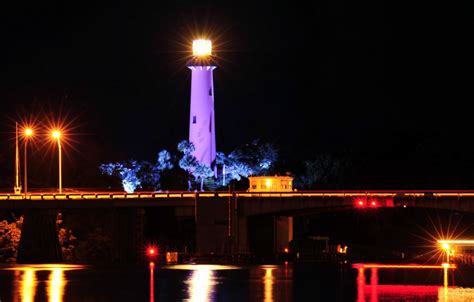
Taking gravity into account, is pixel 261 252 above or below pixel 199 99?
below

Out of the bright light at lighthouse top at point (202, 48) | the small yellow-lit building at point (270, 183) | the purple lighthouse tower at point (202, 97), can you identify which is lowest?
the small yellow-lit building at point (270, 183)

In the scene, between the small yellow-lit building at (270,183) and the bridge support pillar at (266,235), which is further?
the small yellow-lit building at (270,183)

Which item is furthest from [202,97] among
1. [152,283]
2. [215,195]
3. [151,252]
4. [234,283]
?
[234,283]

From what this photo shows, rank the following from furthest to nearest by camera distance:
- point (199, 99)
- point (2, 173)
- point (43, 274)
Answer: point (199, 99) < point (2, 173) < point (43, 274)

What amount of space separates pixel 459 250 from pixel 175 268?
99.6ft

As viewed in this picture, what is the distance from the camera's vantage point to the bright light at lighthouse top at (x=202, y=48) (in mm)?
198375

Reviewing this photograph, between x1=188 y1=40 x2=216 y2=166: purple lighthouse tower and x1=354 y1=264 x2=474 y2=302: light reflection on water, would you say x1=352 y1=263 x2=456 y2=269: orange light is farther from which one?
Result: x1=188 y1=40 x2=216 y2=166: purple lighthouse tower

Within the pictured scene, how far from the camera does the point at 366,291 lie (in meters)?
99.9

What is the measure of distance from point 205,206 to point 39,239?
58.4 feet

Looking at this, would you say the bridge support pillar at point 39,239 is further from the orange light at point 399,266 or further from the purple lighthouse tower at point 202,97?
the purple lighthouse tower at point 202,97

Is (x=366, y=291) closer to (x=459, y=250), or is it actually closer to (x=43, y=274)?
(x=43, y=274)

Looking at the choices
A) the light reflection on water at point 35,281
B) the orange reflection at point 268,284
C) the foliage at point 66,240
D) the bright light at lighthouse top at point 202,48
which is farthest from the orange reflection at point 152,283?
the bright light at lighthouse top at point 202,48

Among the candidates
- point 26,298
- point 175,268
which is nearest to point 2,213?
point 175,268

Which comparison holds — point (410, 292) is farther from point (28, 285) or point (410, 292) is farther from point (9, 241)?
point (9, 241)
